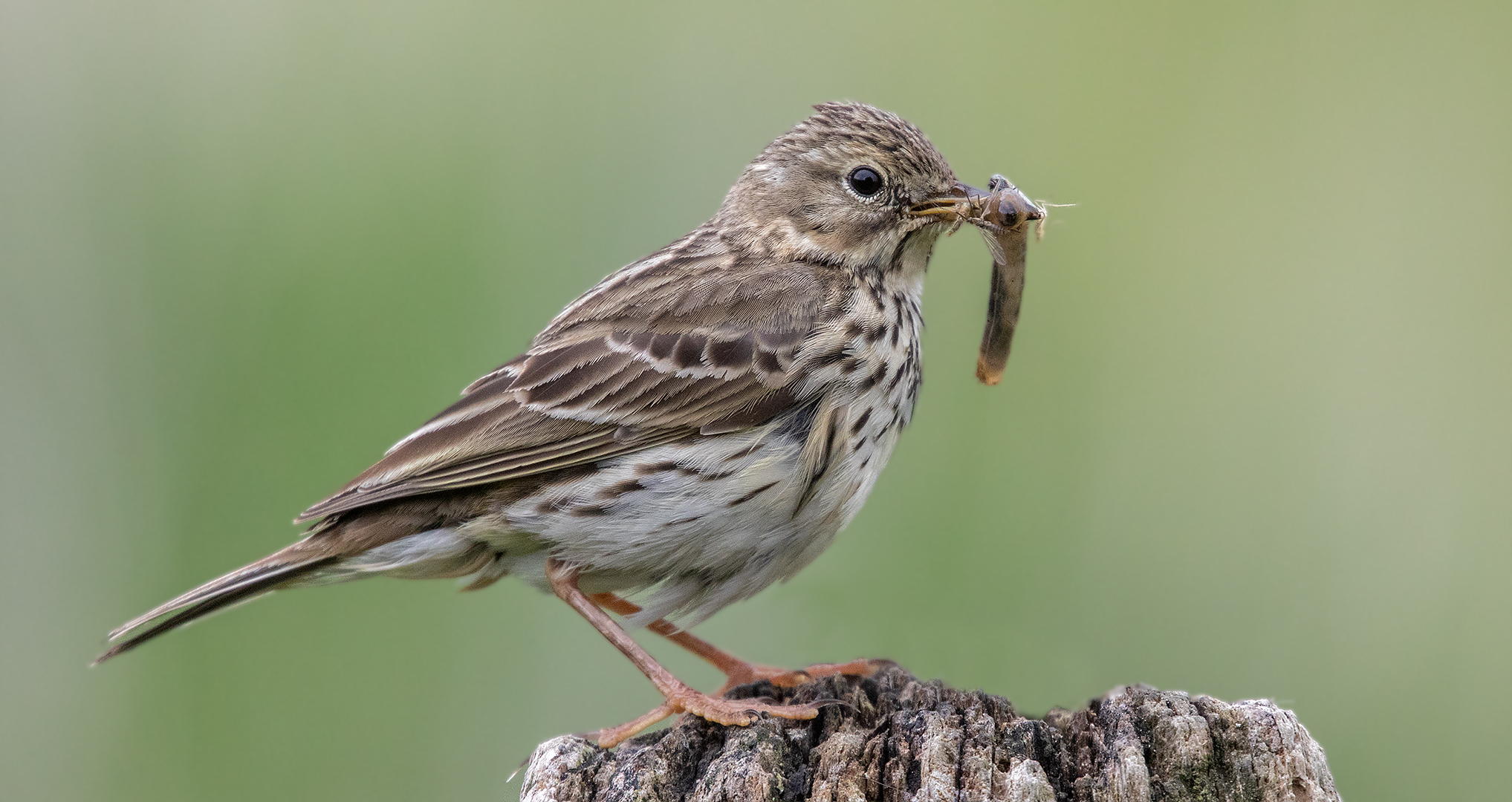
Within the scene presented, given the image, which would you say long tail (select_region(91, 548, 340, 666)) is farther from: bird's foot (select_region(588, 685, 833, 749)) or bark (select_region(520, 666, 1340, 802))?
bark (select_region(520, 666, 1340, 802))

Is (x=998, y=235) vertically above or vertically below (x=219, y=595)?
above

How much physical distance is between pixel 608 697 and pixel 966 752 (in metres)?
4.75

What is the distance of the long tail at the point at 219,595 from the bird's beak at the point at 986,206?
303cm

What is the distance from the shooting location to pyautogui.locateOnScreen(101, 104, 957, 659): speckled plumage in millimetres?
5633

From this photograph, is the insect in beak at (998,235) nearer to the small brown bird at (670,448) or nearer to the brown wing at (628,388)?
the small brown bird at (670,448)

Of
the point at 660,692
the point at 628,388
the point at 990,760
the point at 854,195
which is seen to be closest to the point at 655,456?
the point at 628,388

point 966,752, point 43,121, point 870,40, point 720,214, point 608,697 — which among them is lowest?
point 608,697

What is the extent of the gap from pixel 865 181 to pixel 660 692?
249cm

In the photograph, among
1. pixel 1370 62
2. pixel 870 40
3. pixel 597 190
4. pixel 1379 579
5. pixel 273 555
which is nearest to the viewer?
pixel 273 555

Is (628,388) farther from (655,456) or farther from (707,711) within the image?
(707,711)

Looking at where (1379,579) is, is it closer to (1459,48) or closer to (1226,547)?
(1226,547)

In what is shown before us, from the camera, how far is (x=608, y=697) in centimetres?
845

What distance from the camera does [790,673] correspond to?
19.4 feet

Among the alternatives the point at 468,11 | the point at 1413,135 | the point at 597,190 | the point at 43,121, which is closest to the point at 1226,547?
the point at 1413,135
